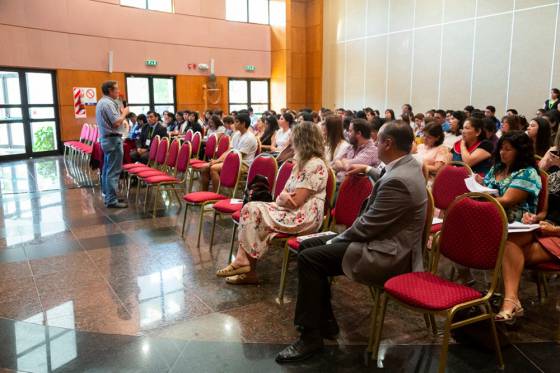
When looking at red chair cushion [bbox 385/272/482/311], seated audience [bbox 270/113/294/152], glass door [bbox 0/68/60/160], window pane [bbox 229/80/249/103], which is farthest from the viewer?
window pane [bbox 229/80/249/103]

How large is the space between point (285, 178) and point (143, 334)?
5.33 ft

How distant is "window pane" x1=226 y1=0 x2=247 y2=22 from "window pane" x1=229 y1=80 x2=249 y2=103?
2083mm

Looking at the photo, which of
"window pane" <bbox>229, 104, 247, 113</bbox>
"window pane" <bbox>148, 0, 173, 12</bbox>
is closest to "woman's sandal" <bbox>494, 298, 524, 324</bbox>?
"window pane" <bbox>148, 0, 173, 12</bbox>

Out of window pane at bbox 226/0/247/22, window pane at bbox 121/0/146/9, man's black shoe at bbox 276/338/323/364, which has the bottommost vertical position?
man's black shoe at bbox 276/338/323/364

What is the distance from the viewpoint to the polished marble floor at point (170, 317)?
7.86 feet

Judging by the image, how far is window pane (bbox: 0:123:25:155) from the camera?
35.9 feet

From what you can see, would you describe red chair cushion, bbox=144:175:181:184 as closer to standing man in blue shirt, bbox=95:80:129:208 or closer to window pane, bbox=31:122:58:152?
standing man in blue shirt, bbox=95:80:129:208

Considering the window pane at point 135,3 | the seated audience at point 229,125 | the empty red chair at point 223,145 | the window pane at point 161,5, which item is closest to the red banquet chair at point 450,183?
the empty red chair at point 223,145

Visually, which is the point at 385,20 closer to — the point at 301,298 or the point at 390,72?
the point at 390,72

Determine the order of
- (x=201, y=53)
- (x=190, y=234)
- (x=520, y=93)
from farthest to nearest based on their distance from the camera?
(x=201, y=53) → (x=520, y=93) → (x=190, y=234)

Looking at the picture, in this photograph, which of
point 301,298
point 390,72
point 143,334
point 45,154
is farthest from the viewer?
point 390,72

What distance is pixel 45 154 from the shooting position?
11.8m

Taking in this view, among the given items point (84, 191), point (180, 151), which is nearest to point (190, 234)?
point (180, 151)

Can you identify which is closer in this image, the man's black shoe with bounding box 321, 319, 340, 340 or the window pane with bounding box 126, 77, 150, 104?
the man's black shoe with bounding box 321, 319, 340, 340
